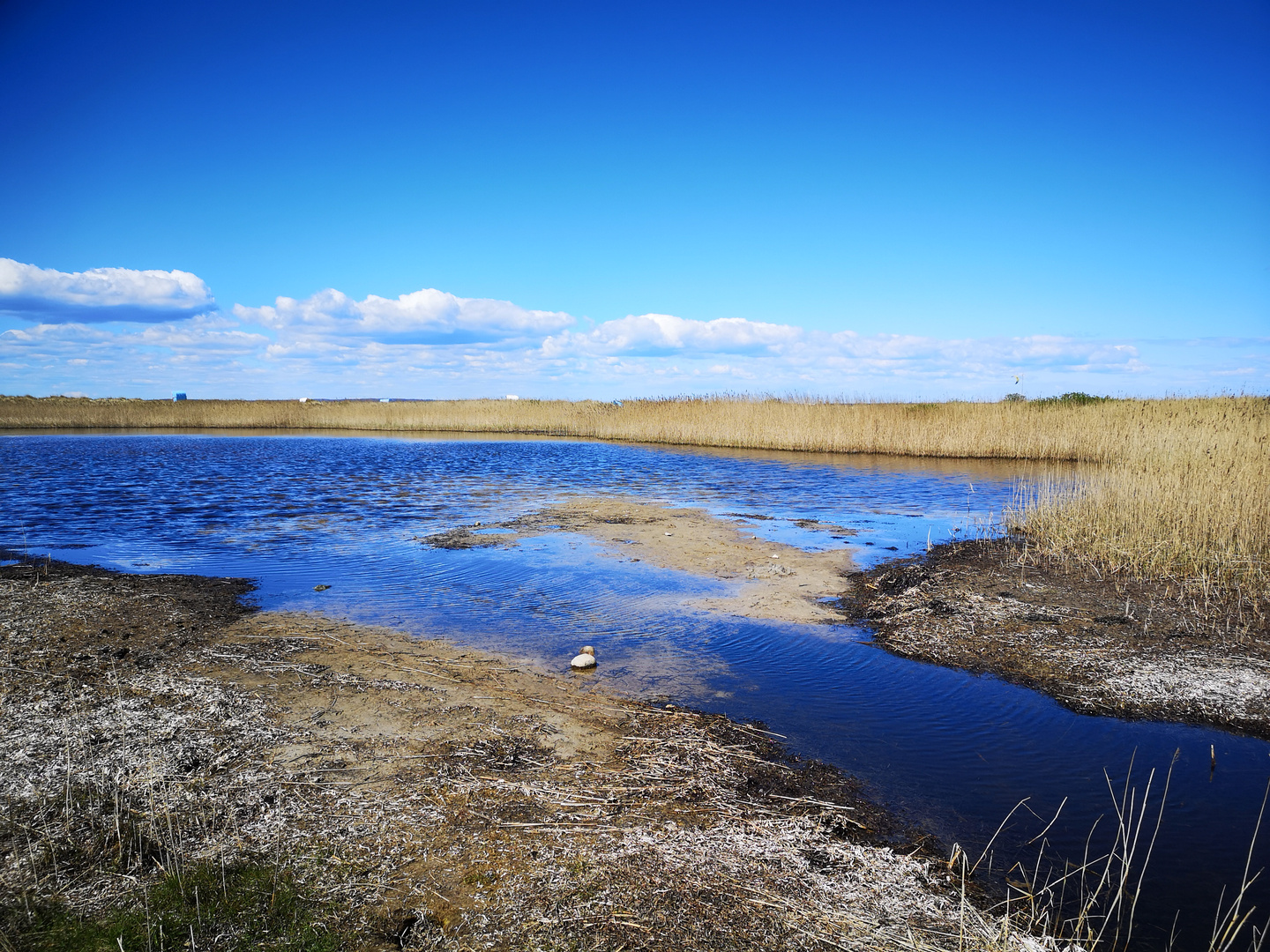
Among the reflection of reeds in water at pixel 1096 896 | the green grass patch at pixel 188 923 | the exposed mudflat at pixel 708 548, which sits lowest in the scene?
the reflection of reeds in water at pixel 1096 896

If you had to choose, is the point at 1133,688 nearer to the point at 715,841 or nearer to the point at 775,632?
the point at 775,632

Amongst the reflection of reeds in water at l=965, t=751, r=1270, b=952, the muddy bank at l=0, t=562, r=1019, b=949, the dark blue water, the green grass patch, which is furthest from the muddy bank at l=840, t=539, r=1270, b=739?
the green grass patch

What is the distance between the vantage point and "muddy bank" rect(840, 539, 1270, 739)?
537 centimetres

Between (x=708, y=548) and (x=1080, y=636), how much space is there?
5.39m

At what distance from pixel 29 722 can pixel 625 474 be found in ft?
59.7

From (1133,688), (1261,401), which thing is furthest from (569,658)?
(1261,401)

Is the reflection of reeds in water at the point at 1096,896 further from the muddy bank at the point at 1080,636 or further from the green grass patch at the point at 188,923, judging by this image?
the green grass patch at the point at 188,923

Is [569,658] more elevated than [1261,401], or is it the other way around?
[1261,401]

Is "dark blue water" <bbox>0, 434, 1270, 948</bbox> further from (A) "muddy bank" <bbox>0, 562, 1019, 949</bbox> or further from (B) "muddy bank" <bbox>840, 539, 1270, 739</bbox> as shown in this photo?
(A) "muddy bank" <bbox>0, 562, 1019, 949</bbox>

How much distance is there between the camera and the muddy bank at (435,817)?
112 inches

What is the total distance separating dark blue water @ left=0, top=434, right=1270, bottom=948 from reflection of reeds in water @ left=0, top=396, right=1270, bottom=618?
2.81 meters

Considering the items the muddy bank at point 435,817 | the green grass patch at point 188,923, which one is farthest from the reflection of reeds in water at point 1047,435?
the green grass patch at point 188,923

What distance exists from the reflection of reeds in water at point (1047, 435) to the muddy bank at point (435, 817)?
20.8ft

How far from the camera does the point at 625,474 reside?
22.2m
